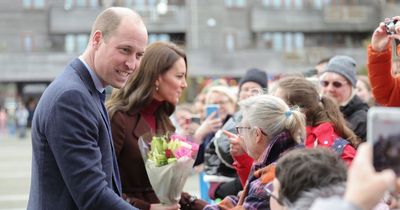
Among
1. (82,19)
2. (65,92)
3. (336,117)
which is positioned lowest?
(82,19)

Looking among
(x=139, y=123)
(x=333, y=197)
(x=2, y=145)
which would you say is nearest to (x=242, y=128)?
(x=139, y=123)

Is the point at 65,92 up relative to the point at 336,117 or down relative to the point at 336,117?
up

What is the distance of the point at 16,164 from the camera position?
1902cm

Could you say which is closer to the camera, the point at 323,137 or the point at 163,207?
the point at 163,207

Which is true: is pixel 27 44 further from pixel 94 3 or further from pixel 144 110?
pixel 144 110

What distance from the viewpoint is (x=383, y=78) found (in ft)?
14.7

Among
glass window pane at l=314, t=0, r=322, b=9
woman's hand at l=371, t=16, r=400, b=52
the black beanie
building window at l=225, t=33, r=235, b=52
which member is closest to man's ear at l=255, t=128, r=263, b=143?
woman's hand at l=371, t=16, r=400, b=52

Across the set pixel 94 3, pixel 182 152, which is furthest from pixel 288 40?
pixel 182 152

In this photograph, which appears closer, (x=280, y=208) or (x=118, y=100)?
(x=280, y=208)

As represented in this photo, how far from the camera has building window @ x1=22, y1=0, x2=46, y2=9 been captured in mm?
44344

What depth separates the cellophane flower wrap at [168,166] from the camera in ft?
12.7

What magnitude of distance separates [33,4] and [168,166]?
140 feet

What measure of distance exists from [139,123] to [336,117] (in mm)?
1363

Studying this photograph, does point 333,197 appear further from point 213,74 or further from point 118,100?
point 213,74
